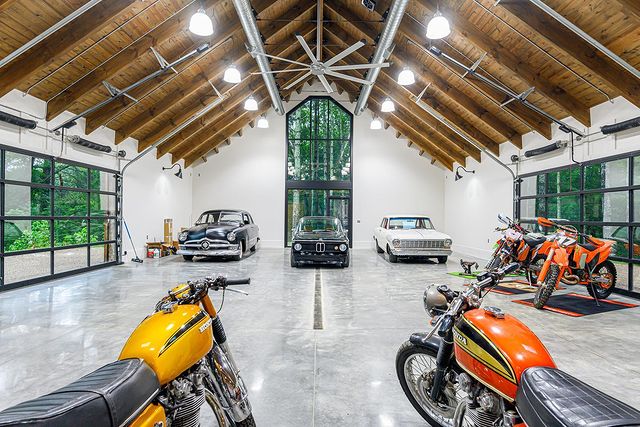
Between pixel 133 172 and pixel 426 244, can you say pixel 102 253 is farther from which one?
pixel 426 244

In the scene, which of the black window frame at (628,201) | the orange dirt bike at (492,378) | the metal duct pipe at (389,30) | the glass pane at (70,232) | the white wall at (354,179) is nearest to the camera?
the orange dirt bike at (492,378)

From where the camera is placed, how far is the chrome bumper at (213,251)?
8.05 metres

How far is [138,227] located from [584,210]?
9.97m

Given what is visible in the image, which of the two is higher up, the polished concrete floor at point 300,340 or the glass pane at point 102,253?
the glass pane at point 102,253

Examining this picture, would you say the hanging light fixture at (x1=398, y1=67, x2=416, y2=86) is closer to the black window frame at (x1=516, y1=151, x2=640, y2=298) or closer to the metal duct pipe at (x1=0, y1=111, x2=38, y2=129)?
the black window frame at (x1=516, y1=151, x2=640, y2=298)

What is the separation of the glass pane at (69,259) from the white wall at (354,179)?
225 inches

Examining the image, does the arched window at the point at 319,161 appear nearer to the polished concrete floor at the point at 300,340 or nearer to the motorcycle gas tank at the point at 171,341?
the polished concrete floor at the point at 300,340

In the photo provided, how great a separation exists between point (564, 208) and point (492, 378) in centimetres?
695

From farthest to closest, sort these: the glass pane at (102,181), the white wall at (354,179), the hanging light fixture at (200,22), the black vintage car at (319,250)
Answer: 1. the white wall at (354,179)
2. the black vintage car at (319,250)
3. the glass pane at (102,181)
4. the hanging light fixture at (200,22)

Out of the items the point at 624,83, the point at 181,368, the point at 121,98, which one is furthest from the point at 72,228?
the point at 624,83

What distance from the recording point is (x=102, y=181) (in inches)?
298

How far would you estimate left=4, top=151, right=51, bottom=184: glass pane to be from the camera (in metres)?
5.28

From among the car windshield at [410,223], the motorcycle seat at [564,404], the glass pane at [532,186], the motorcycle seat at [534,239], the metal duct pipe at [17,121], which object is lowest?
the motorcycle seat at [564,404]

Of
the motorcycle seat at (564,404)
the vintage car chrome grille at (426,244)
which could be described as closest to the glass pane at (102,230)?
the vintage car chrome grille at (426,244)
